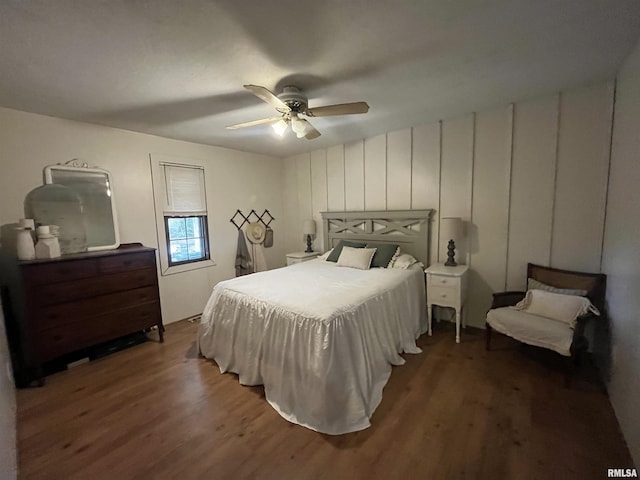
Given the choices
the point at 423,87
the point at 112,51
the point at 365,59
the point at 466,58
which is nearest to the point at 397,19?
the point at 365,59

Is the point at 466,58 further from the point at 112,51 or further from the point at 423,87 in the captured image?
the point at 112,51

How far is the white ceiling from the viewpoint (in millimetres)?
1360

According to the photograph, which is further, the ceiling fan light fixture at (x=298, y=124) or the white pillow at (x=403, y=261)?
the white pillow at (x=403, y=261)

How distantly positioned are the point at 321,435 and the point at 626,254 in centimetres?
233

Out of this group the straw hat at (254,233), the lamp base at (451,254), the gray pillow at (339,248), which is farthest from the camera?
the straw hat at (254,233)

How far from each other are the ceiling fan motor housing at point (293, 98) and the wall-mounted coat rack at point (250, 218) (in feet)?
8.31

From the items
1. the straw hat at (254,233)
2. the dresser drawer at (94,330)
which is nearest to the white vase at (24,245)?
the dresser drawer at (94,330)

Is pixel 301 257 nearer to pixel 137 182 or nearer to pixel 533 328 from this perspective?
pixel 137 182

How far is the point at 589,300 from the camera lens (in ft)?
7.43

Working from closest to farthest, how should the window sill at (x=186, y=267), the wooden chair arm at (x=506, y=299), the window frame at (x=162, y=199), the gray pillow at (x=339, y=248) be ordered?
the wooden chair arm at (x=506, y=299) → the window frame at (x=162, y=199) → the window sill at (x=186, y=267) → the gray pillow at (x=339, y=248)

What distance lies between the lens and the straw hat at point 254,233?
174 inches

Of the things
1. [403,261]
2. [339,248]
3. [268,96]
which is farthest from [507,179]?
[268,96]

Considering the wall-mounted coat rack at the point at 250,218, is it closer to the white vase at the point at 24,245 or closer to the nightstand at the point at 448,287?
the white vase at the point at 24,245

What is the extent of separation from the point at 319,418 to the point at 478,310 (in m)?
2.32
